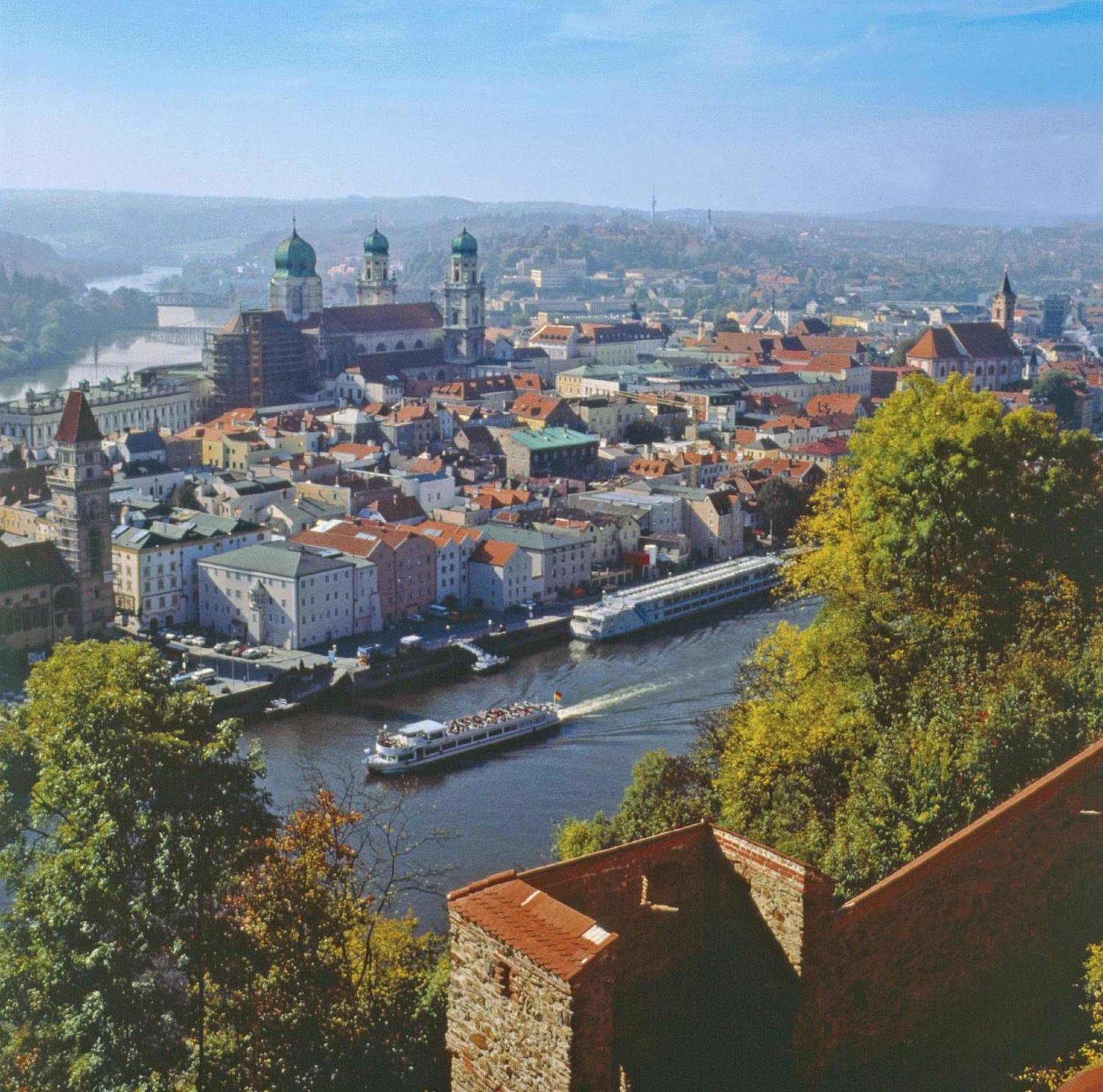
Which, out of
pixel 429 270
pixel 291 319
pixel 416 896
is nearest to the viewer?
pixel 416 896

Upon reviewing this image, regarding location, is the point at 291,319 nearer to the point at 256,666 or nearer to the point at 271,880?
the point at 256,666

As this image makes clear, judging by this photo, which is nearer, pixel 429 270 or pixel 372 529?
pixel 372 529

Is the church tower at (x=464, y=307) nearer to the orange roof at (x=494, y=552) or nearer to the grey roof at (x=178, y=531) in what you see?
the orange roof at (x=494, y=552)

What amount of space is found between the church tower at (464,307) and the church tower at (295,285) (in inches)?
112

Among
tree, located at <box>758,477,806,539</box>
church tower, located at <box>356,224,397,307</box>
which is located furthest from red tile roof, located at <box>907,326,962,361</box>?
tree, located at <box>758,477,806,539</box>

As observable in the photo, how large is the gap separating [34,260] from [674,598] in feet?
174

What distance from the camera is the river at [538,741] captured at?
9.84m

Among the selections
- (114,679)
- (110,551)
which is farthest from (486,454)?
(114,679)

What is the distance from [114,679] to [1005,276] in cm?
3698

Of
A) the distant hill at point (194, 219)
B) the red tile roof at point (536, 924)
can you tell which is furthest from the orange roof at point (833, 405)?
the distant hill at point (194, 219)

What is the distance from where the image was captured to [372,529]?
1630 cm

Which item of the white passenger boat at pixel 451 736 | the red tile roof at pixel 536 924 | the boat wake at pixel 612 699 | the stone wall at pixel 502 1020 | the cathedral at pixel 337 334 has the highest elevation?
the red tile roof at pixel 536 924

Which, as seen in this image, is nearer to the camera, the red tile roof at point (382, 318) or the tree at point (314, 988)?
the tree at point (314, 988)

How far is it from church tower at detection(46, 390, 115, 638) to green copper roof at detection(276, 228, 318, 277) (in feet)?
55.9
